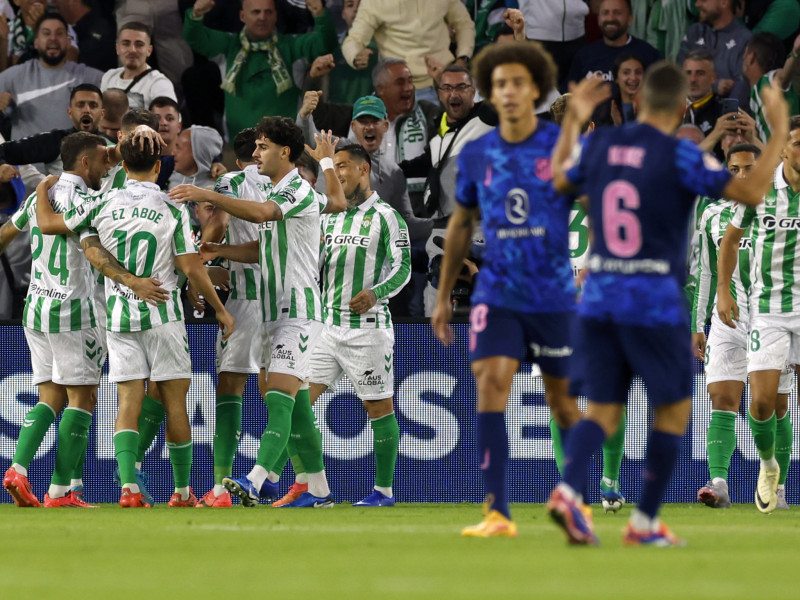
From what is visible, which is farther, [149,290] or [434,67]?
[434,67]

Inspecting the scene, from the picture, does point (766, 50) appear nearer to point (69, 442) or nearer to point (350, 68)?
point (350, 68)

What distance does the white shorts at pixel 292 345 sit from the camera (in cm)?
898

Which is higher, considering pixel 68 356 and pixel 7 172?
pixel 7 172

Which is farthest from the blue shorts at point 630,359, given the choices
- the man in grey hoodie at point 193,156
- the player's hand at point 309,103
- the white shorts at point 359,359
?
the man in grey hoodie at point 193,156

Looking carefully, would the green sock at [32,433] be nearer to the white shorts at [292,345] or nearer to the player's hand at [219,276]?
the player's hand at [219,276]

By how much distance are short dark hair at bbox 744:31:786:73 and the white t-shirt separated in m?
5.39

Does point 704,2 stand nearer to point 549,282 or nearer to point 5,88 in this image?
point 5,88

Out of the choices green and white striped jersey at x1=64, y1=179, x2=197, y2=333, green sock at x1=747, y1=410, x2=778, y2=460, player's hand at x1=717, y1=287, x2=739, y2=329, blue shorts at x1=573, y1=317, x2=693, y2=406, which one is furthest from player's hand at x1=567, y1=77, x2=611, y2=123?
green sock at x1=747, y1=410, x2=778, y2=460

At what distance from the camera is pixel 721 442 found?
9492 mm

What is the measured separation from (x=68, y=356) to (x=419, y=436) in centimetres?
280

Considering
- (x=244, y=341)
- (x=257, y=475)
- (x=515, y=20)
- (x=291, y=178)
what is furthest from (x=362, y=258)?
(x=515, y=20)

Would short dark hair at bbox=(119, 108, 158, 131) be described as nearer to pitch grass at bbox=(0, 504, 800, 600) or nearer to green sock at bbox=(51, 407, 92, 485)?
green sock at bbox=(51, 407, 92, 485)

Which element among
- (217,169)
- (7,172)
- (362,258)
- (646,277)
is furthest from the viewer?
(217,169)

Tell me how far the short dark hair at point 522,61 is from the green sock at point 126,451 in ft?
12.5
